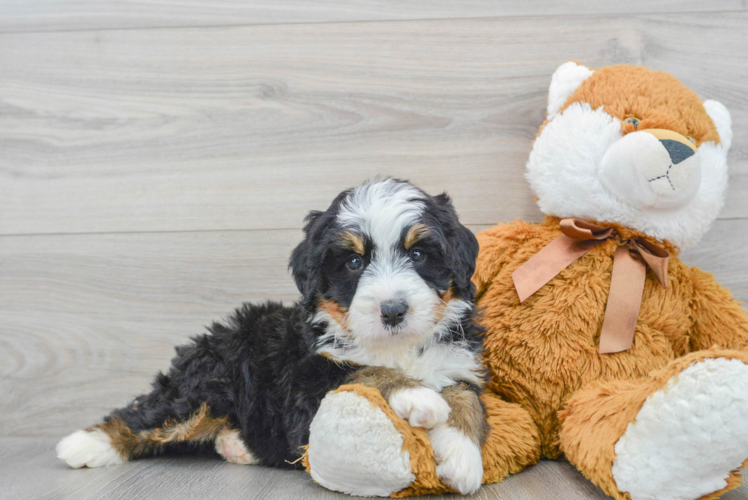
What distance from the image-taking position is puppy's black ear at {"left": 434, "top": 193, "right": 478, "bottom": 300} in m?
1.60

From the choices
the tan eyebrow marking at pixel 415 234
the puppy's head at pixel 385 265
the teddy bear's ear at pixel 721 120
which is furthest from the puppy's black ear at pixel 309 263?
the teddy bear's ear at pixel 721 120

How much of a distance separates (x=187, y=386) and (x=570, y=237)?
4.26 feet

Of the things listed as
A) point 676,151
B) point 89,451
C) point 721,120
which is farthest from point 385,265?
point 721,120

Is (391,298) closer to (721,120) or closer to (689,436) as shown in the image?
(689,436)

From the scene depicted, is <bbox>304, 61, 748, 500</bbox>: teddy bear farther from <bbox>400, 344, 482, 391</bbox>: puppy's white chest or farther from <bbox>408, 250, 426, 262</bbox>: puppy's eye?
<bbox>408, 250, 426, 262</bbox>: puppy's eye

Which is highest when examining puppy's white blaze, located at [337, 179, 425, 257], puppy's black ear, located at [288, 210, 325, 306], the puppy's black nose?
puppy's white blaze, located at [337, 179, 425, 257]

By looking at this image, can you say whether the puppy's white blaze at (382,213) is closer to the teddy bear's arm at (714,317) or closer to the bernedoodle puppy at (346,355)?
the bernedoodle puppy at (346,355)

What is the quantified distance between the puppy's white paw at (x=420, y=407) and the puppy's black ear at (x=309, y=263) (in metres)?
0.37

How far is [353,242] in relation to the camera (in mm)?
1521

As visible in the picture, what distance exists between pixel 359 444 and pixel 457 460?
0.81ft

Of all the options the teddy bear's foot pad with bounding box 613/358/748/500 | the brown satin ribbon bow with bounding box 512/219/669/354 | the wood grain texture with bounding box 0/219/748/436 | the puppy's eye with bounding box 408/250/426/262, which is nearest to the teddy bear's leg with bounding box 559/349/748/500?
the teddy bear's foot pad with bounding box 613/358/748/500

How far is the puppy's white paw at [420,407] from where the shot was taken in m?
1.40

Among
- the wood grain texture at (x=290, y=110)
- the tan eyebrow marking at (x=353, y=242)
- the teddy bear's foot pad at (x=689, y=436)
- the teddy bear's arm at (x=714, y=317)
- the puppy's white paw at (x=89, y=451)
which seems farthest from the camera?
the wood grain texture at (x=290, y=110)

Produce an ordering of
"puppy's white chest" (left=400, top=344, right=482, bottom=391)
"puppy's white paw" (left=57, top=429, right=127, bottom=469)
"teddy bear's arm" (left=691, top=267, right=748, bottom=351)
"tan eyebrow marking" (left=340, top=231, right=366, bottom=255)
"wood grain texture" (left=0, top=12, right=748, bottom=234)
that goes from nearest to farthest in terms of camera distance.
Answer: "tan eyebrow marking" (left=340, top=231, right=366, bottom=255), "puppy's white chest" (left=400, top=344, right=482, bottom=391), "teddy bear's arm" (left=691, top=267, right=748, bottom=351), "puppy's white paw" (left=57, top=429, right=127, bottom=469), "wood grain texture" (left=0, top=12, right=748, bottom=234)
